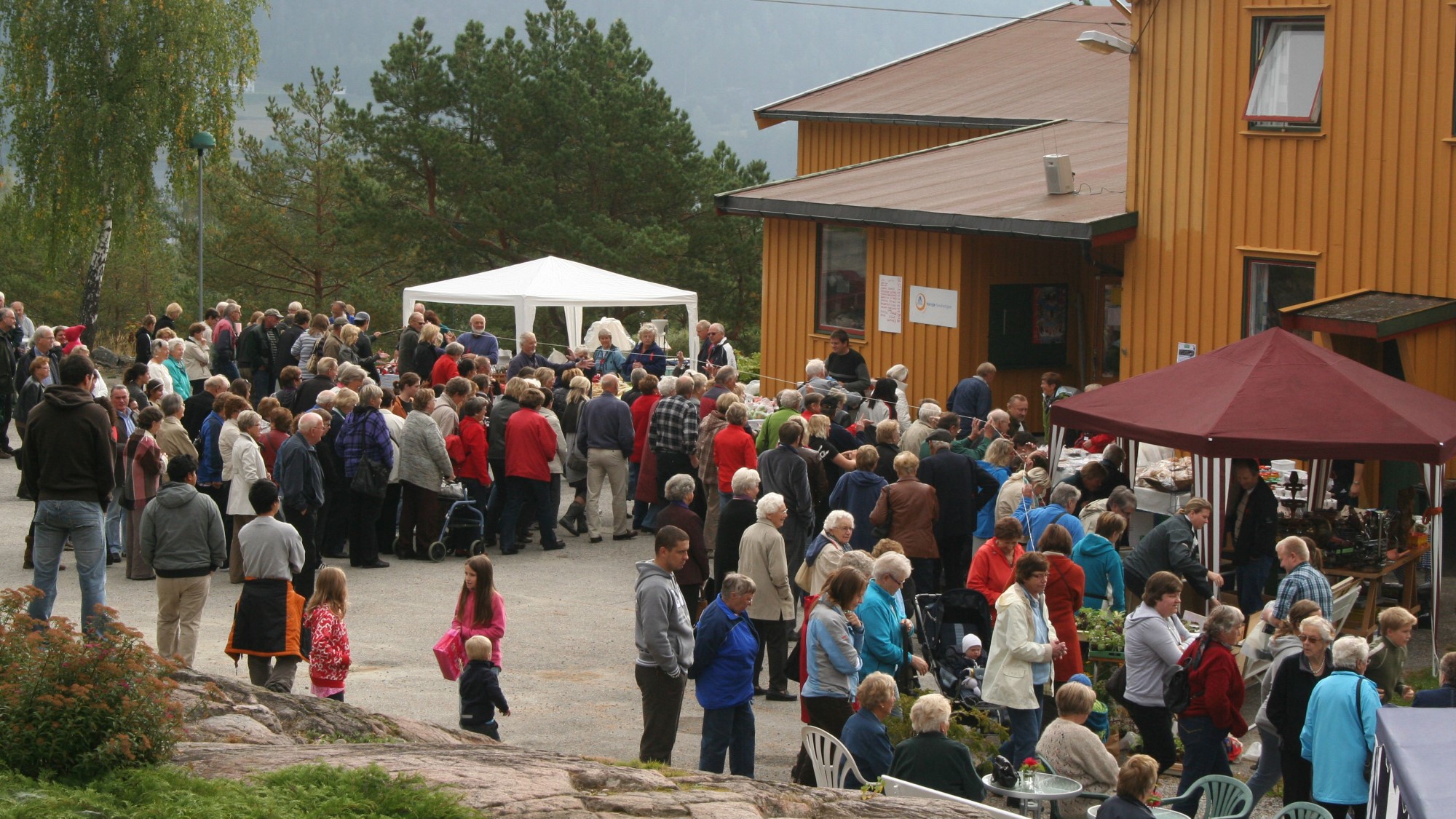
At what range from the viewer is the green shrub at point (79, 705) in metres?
5.60

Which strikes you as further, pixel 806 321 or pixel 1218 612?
pixel 806 321

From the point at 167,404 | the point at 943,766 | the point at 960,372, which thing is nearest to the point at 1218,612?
the point at 943,766

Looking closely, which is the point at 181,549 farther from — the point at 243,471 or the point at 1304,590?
the point at 1304,590

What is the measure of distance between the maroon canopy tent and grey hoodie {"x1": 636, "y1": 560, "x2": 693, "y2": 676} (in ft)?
15.8

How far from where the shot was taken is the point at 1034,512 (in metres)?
11.2

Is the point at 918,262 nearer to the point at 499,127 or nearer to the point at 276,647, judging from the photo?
the point at 276,647

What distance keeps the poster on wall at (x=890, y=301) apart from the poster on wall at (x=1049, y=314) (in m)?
1.67

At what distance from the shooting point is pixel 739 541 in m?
11.0

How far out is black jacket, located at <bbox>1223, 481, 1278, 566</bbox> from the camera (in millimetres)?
11508

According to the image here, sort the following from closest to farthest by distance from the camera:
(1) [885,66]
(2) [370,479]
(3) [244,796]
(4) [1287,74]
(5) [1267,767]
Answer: (3) [244,796] < (5) [1267,767] < (2) [370,479] < (4) [1287,74] < (1) [885,66]

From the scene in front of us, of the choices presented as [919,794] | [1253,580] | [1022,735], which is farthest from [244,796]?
[1253,580]

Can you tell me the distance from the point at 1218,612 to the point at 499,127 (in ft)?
116

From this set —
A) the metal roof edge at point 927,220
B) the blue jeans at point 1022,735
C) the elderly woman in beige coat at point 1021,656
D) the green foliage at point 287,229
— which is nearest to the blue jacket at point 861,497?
the elderly woman in beige coat at point 1021,656

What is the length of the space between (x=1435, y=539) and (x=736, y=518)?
5512mm
